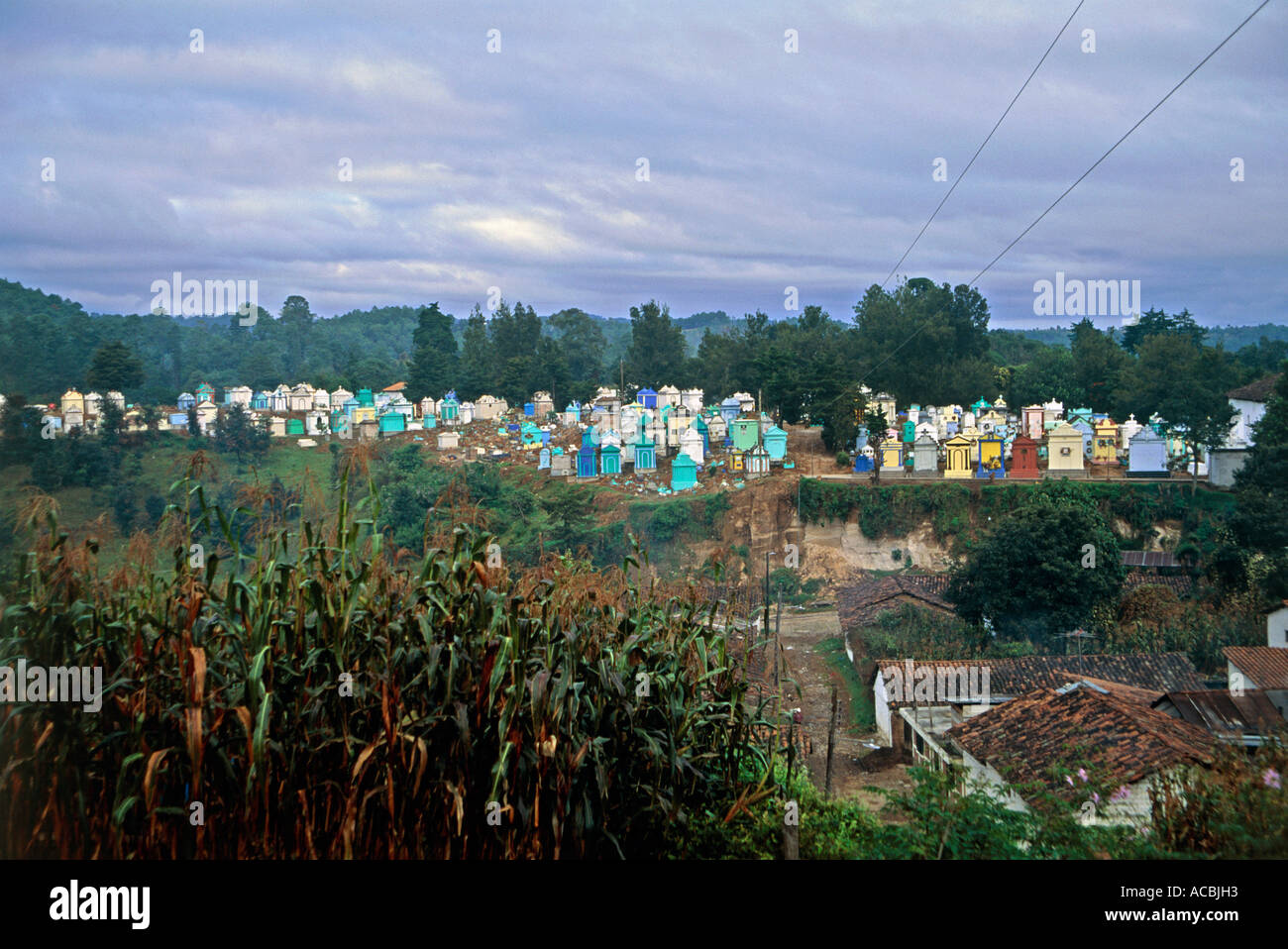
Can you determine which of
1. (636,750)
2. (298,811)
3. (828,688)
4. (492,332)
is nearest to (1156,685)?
(828,688)

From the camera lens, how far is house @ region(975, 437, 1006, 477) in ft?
75.3

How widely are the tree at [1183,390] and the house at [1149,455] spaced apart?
0.67 metres

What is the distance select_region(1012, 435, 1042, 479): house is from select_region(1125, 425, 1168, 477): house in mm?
2204

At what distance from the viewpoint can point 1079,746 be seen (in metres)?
3.94

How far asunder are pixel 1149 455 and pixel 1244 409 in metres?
2.46

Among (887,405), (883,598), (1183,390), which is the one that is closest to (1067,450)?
(1183,390)

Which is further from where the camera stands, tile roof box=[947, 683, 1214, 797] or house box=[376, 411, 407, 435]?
house box=[376, 411, 407, 435]

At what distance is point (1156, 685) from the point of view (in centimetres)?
992

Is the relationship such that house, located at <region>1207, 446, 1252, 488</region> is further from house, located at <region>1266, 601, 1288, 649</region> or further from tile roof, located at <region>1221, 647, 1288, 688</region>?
tile roof, located at <region>1221, 647, 1288, 688</region>

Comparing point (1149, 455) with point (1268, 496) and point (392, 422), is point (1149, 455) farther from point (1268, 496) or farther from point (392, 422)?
point (392, 422)

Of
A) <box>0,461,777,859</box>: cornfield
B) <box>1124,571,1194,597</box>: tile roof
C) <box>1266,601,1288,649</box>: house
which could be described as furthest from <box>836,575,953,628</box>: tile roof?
<box>0,461,777,859</box>: cornfield
